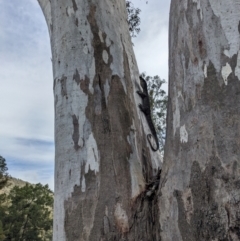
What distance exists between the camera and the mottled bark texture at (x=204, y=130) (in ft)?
2.99

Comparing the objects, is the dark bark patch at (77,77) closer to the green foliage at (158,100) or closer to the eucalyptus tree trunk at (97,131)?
the eucalyptus tree trunk at (97,131)

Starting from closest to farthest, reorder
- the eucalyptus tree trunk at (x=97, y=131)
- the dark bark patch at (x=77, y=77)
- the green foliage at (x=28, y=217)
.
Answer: the eucalyptus tree trunk at (x=97, y=131) < the dark bark patch at (x=77, y=77) < the green foliage at (x=28, y=217)

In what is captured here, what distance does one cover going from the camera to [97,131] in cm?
124

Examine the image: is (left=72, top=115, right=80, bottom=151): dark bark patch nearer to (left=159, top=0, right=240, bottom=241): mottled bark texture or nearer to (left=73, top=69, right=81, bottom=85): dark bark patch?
(left=73, top=69, right=81, bottom=85): dark bark patch

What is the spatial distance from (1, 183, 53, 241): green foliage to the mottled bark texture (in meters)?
9.87

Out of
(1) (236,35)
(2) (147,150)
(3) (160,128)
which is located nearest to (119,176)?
(2) (147,150)

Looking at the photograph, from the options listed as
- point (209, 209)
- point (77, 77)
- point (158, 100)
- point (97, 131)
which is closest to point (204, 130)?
point (209, 209)

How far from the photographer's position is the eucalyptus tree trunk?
1.11 meters

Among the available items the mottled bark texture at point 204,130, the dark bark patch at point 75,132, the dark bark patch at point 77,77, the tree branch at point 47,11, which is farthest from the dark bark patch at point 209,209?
the tree branch at point 47,11

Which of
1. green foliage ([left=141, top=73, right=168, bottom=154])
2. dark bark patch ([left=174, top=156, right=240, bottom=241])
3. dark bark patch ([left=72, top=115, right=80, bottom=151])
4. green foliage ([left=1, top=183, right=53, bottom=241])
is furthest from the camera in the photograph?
green foliage ([left=1, top=183, right=53, bottom=241])

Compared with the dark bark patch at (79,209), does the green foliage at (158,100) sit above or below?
above

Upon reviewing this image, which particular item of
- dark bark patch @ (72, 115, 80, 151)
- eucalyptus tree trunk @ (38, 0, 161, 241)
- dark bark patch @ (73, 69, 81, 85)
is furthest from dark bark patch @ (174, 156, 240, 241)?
dark bark patch @ (73, 69, 81, 85)

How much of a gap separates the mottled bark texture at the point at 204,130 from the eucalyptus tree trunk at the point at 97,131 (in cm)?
14

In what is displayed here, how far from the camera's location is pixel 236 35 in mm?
1031
